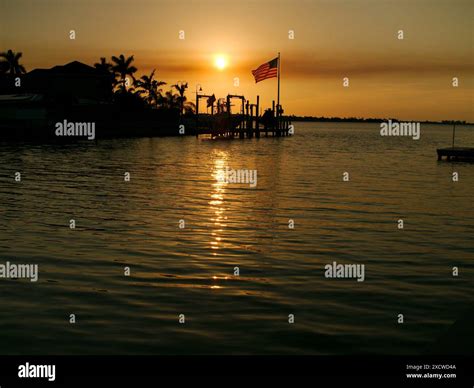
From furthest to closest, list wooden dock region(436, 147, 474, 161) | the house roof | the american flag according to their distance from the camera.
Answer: the house roof < the american flag < wooden dock region(436, 147, 474, 161)

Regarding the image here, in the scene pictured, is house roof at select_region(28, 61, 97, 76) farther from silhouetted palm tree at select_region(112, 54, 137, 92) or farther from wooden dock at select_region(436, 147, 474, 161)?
wooden dock at select_region(436, 147, 474, 161)

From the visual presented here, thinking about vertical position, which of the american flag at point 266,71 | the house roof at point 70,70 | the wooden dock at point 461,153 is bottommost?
the wooden dock at point 461,153

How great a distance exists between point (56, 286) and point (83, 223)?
6628 millimetres

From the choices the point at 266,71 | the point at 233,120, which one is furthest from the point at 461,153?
the point at 233,120

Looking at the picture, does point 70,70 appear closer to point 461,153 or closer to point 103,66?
point 103,66

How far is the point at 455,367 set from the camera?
6.90 m

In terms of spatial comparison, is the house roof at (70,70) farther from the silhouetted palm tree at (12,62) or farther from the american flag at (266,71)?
the american flag at (266,71)

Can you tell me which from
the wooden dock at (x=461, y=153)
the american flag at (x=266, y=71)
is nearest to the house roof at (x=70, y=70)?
the american flag at (x=266, y=71)

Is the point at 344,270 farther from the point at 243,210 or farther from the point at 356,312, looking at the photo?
the point at 243,210

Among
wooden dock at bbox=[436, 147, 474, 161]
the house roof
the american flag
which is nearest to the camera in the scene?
wooden dock at bbox=[436, 147, 474, 161]

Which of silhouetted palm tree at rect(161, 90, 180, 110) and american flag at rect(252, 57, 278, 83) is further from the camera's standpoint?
silhouetted palm tree at rect(161, 90, 180, 110)

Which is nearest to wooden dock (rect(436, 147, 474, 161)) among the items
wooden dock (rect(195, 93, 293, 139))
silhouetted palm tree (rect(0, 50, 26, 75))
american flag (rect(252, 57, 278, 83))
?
american flag (rect(252, 57, 278, 83))

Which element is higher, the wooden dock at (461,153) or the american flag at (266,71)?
the american flag at (266,71)

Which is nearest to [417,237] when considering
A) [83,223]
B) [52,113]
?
[83,223]
